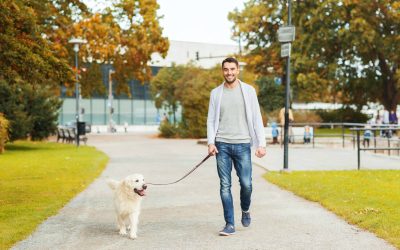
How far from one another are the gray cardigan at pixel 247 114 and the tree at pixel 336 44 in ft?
113

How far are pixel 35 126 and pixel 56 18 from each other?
19.6 ft

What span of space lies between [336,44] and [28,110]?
23556 mm

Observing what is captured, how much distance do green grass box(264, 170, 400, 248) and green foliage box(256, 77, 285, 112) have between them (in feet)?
115

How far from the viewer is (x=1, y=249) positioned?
6648 millimetres

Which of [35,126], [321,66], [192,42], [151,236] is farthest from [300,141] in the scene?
[192,42]

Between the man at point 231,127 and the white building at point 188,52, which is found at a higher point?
the white building at point 188,52

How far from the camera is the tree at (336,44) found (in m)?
41.7

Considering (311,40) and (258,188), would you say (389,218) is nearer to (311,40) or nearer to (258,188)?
(258,188)

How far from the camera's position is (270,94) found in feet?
168

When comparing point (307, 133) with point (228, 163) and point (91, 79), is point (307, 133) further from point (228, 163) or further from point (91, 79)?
point (228, 163)

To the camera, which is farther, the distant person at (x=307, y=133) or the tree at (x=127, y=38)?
the tree at (x=127, y=38)

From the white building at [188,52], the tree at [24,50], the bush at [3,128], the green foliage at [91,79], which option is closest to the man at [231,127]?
the tree at [24,50]

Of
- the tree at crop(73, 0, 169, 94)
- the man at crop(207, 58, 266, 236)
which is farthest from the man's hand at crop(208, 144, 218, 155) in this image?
the tree at crop(73, 0, 169, 94)

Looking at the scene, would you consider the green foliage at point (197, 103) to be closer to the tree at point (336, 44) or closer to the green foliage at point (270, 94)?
the tree at point (336, 44)
